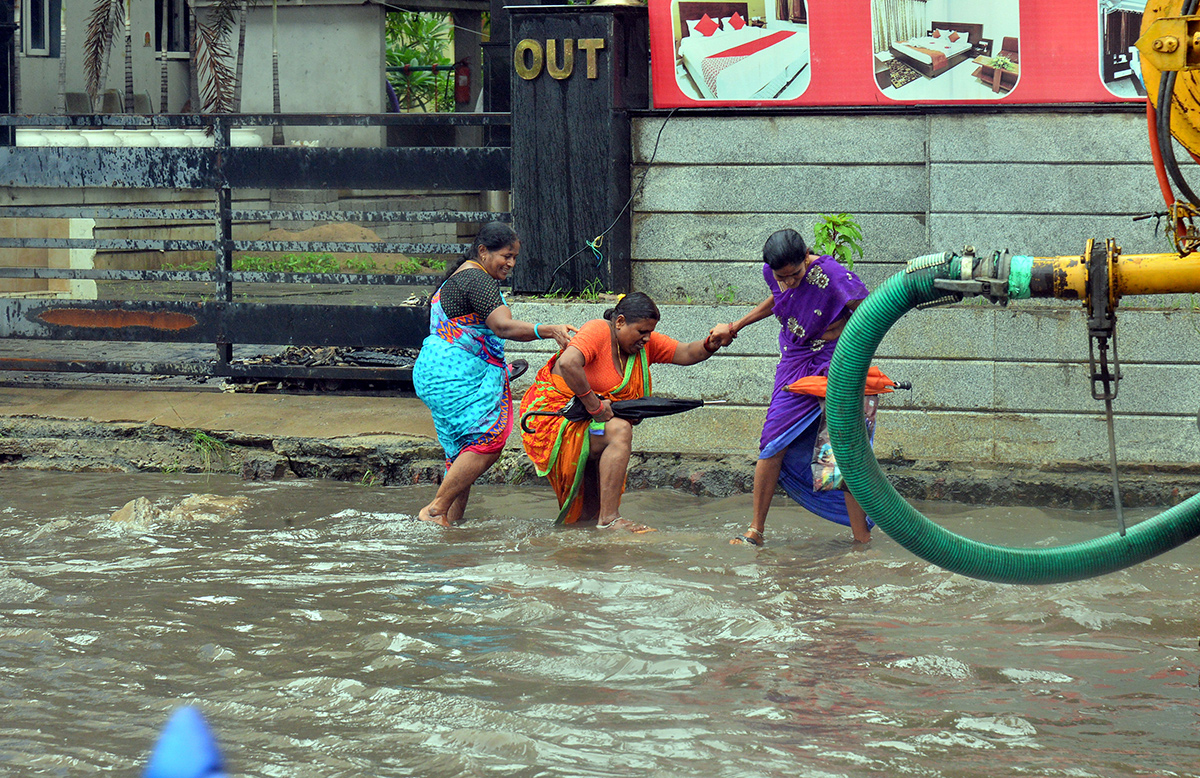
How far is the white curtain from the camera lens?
24.7 feet

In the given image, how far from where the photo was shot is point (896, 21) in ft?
24.7

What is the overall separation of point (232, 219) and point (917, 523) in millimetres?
6344

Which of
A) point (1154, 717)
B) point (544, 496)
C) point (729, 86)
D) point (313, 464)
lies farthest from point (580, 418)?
point (1154, 717)

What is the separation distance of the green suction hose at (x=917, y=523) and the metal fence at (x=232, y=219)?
4691mm

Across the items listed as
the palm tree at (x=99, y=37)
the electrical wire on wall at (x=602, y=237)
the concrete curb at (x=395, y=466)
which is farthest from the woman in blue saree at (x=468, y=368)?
the palm tree at (x=99, y=37)

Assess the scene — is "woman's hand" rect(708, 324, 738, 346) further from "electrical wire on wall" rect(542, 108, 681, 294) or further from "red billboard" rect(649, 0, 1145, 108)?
"red billboard" rect(649, 0, 1145, 108)

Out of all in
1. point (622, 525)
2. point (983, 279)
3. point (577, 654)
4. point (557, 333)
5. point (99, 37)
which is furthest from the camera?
point (99, 37)

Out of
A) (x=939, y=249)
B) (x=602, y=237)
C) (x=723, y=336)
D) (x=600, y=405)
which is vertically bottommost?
(x=600, y=405)

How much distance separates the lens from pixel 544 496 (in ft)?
24.4

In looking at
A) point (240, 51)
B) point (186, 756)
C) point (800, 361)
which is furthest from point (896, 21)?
point (240, 51)

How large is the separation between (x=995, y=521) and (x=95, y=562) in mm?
4493

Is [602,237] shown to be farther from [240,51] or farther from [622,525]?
[240,51]

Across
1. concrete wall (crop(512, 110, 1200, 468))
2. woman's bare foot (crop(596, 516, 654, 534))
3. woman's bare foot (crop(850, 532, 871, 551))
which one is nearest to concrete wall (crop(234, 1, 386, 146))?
concrete wall (crop(512, 110, 1200, 468))

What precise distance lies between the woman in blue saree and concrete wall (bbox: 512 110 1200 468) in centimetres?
135
